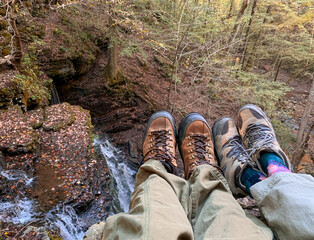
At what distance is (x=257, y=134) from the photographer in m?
2.50

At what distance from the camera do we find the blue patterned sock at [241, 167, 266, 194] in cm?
187

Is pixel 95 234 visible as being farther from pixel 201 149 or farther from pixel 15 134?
pixel 15 134

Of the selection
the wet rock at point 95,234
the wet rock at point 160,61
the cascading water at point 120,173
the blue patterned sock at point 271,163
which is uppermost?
the wet rock at point 160,61

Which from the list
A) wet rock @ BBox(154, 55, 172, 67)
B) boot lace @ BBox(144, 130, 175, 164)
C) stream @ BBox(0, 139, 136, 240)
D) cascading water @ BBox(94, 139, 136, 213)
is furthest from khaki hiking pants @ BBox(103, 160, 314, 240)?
wet rock @ BBox(154, 55, 172, 67)

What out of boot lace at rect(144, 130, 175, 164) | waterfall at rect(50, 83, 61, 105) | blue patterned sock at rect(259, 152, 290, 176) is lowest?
waterfall at rect(50, 83, 61, 105)

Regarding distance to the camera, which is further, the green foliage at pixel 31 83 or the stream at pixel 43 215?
the green foliage at pixel 31 83

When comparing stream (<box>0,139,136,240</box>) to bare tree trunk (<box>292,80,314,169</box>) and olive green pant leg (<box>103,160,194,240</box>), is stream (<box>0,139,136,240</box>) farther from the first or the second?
bare tree trunk (<box>292,80,314,169</box>)

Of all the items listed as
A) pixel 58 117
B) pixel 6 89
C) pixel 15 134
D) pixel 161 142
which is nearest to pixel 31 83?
pixel 6 89

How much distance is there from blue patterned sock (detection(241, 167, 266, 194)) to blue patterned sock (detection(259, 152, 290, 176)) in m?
0.08

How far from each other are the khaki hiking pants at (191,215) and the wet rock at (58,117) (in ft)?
10.6

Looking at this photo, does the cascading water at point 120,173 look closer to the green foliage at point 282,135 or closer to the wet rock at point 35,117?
the wet rock at point 35,117

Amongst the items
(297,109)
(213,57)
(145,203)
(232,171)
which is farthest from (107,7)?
(297,109)

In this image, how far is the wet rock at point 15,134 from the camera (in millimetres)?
3148

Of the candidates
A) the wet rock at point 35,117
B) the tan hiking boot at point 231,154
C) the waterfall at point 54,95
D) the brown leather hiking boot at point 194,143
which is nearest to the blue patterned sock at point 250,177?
the tan hiking boot at point 231,154
